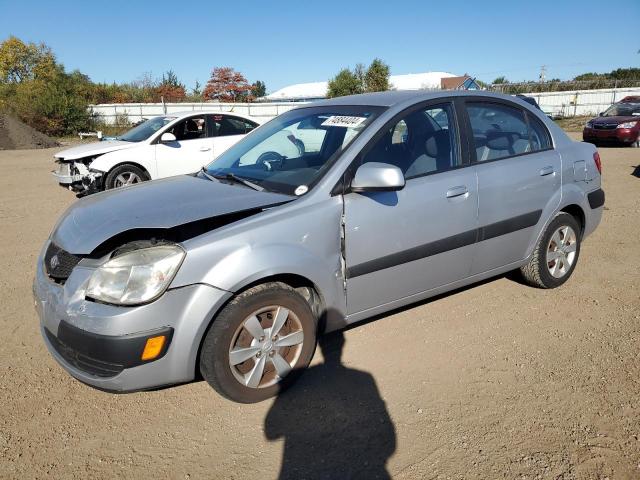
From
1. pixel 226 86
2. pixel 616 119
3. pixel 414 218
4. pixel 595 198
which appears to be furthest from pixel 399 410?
pixel 226 86

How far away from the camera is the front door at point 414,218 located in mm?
3045

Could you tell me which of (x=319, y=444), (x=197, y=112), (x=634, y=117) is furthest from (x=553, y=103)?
(x=319, y=444)

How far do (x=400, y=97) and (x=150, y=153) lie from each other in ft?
19.8

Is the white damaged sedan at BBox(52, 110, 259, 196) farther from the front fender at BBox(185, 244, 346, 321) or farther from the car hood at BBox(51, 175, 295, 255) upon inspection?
the front fender at BBox(185, 244, 346, 321)

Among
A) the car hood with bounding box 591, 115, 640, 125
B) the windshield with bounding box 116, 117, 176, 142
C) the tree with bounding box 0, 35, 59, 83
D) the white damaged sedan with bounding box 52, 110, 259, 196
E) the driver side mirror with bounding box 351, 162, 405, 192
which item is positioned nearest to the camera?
the driver side mirror with bounding box 351, 162, 405, 192

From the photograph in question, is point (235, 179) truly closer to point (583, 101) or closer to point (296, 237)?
point (296, 237)

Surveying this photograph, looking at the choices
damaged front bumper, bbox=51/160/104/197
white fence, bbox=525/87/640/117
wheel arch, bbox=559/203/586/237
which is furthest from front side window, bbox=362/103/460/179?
white fence, bbox=525/87/640/117

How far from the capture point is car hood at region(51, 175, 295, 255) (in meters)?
2.69

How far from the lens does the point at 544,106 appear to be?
111 feet

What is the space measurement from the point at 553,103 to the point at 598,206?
112 feet

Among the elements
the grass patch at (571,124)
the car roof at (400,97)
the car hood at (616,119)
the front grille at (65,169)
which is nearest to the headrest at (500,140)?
the car roof at (400,97)

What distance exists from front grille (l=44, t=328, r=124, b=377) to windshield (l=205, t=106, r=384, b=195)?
1.38 metres

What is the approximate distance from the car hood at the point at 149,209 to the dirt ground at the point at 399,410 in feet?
3.22

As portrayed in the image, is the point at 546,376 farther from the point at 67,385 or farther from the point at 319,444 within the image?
the point at 67,385
